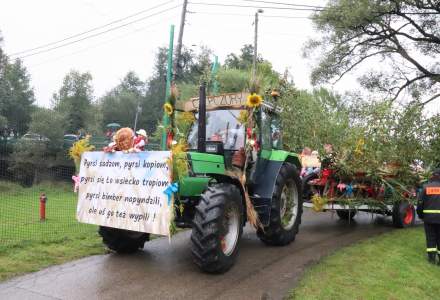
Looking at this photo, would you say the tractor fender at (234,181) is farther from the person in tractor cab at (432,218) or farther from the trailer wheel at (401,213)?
the trailer wheel at (401,213)

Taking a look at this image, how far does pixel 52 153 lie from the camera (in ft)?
58.1

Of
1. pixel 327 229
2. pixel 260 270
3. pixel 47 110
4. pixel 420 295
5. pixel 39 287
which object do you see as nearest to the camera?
pixel 39 287

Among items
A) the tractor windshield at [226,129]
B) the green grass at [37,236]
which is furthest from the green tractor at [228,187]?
the green grass at [37,236]

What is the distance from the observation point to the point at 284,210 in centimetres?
823

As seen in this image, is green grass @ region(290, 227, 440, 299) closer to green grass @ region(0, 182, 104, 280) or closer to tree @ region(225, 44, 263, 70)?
green grass @ region(0, 182, 104, 280)

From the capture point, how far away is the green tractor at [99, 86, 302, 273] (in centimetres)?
571

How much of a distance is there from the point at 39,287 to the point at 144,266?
149cm

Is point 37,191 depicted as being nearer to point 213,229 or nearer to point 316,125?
point 316,125

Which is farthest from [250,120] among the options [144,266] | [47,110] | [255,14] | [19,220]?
[255,14]

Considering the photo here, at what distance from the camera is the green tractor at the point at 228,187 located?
571 centimetres

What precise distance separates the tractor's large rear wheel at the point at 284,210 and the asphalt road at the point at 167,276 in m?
0.21

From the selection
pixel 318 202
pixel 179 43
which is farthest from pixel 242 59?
pixel 318 202

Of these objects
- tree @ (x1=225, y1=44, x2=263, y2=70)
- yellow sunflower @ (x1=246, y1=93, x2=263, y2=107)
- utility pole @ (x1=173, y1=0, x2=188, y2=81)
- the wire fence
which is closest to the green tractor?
yellow sunflower @ (x1=246, y1=93, x2=263, y2=107)

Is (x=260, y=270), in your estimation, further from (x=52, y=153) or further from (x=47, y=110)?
(x=47, y=110)
